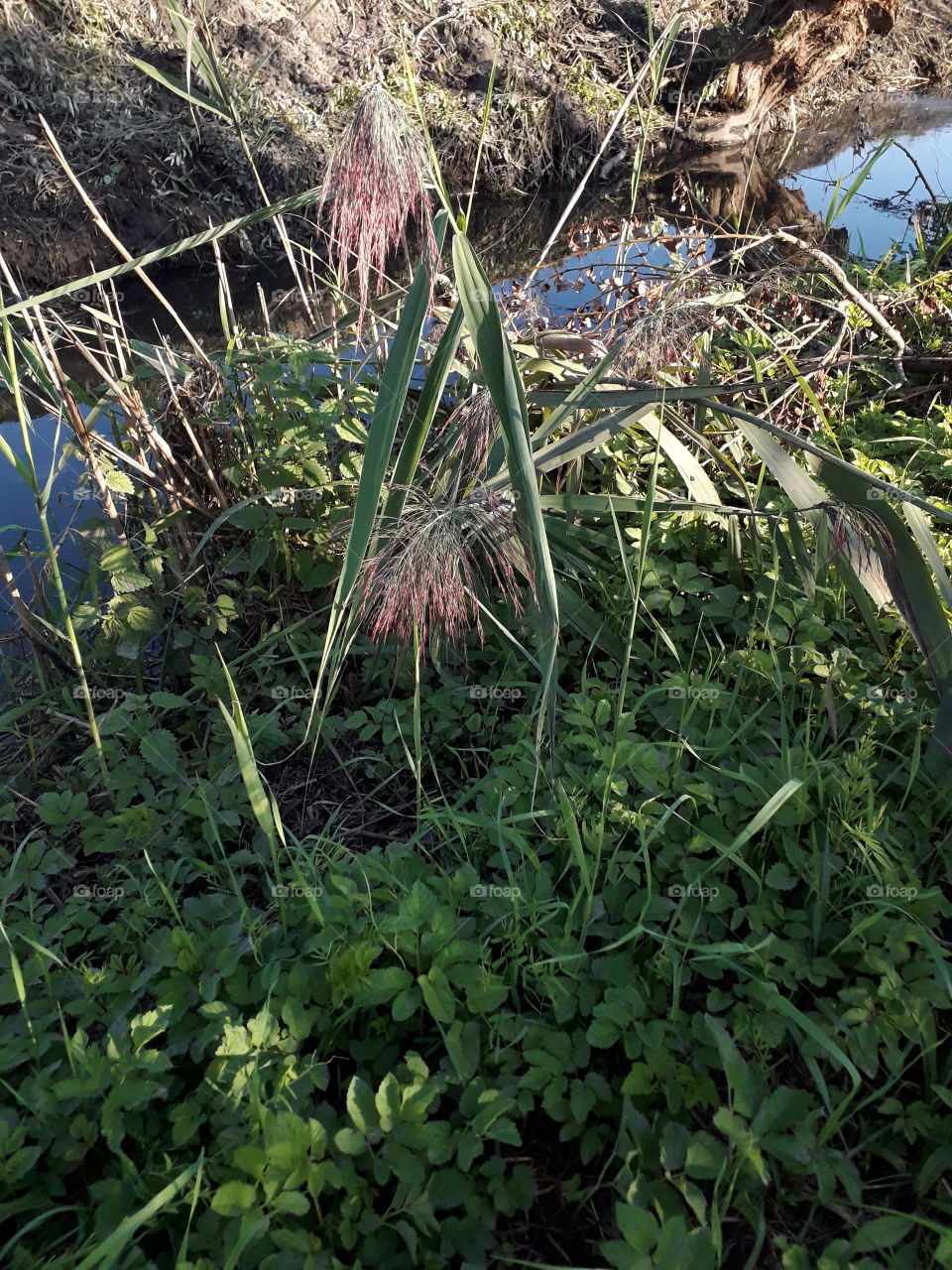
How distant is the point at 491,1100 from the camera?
1.01 m

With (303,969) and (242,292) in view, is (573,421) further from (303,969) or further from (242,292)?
(242,292)

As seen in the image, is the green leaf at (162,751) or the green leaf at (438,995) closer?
the green leaf at (438,995)

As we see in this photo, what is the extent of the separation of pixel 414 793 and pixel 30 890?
0.64m

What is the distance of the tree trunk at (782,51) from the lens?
15.2 feet

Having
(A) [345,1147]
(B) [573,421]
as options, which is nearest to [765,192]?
(B) [573,421]

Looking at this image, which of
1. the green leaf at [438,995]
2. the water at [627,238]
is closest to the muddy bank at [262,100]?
the water at [627,238]

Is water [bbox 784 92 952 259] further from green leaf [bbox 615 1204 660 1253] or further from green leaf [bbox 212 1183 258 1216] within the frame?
green leaf [bbox 212 1183 258 1216]
